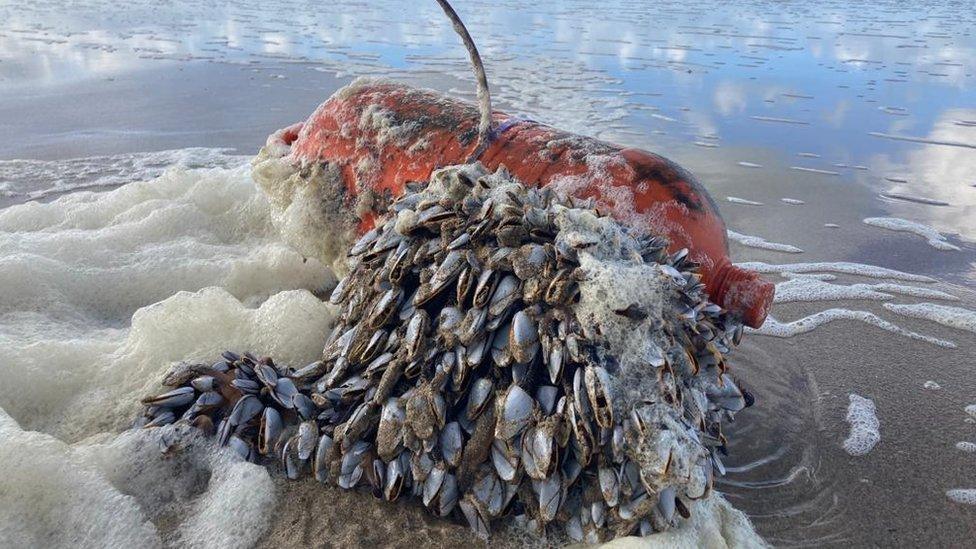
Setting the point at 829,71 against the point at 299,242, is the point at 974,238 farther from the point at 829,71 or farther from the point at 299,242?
the point at 829,71

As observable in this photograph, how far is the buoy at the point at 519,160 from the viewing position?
288 cm

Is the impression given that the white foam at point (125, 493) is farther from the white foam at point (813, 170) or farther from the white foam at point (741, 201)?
the white foam at point (813, 170)

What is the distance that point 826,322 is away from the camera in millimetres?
4234

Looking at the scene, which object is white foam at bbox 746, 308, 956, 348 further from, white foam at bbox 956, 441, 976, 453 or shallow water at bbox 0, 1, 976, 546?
white foam at bbox 956, 441, 976, 453

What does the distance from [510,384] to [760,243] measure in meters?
3.81

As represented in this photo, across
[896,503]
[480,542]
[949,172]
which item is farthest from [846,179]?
[480,542]

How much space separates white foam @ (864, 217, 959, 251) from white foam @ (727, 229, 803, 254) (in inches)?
41.0

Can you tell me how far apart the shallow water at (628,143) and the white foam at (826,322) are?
0.02 metres

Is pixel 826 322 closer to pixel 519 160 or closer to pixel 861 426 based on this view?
pixel 861 426

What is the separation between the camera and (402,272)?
102 inches

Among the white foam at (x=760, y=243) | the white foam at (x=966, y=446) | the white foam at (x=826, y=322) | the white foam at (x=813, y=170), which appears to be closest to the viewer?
the white foam at (x=966, y=446)

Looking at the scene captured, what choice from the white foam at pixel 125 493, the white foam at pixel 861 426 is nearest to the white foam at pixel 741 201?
the white foam at pixel 861 426

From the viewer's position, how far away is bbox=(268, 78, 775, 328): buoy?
2883mm

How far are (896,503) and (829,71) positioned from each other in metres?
10.9
